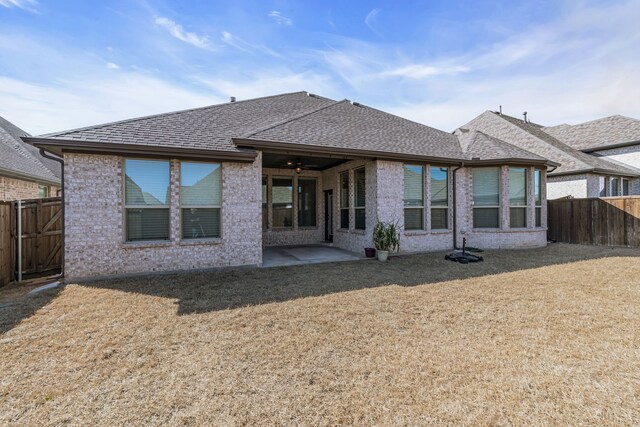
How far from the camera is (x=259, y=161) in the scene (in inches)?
307

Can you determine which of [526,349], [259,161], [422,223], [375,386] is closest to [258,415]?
[375,386]

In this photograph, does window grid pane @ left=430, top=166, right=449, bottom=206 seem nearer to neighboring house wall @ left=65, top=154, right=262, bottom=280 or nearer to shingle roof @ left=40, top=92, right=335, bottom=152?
shingle roof @ left=40, top=92, right=335, bottom=152

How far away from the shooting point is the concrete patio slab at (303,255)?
28.5ft

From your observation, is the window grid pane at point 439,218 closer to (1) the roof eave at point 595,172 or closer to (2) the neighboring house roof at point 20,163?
(1) the roof eave at point 595,172

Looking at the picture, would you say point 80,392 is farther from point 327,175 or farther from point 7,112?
point 7,112

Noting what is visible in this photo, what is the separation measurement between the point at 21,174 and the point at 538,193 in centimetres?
1964

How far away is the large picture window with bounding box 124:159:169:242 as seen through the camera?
6.89m

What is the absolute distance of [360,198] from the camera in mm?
10250

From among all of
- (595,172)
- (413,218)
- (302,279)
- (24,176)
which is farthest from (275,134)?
(595,172)

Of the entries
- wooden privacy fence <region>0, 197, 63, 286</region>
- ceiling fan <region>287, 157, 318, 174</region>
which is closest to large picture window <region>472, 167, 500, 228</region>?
ceiling fan <region>287, 157, 318, 174</region>

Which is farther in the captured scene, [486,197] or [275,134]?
[486,197]

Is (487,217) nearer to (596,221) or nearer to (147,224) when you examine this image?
(596,221)

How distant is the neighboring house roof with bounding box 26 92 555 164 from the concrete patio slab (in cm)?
317

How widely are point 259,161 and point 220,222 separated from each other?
6.17 ft
